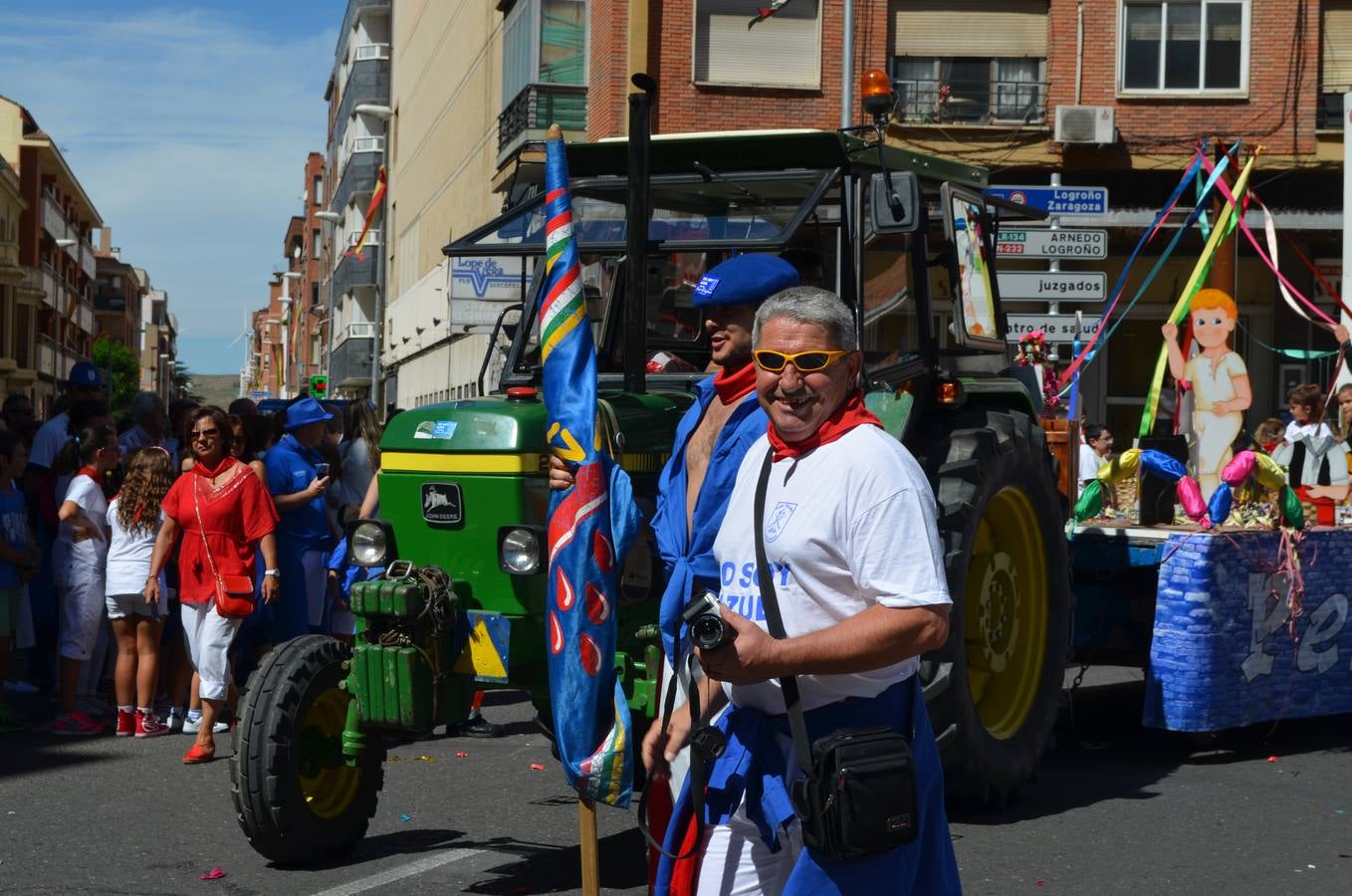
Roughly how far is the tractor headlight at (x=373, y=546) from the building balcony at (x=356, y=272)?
54.9 meters

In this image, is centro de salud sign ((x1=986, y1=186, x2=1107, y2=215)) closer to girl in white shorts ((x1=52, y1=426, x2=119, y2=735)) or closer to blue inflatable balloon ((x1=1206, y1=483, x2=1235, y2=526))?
blue inflatable balloon ((x1=1206, y1=483, x2=1235, y2=526))

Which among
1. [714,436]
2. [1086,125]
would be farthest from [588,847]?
[1086,125]

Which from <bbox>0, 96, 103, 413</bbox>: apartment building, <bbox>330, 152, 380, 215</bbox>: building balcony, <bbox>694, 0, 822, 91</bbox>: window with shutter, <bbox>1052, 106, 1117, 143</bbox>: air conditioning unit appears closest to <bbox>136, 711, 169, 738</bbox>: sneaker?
<bbox>1052, 106, 1117, 143</bbox>: air conditioning unit

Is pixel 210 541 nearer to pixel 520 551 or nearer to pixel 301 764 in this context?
pixel 301 764

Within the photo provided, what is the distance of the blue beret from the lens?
5.00 metres

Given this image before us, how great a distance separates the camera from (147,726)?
948 centimetres

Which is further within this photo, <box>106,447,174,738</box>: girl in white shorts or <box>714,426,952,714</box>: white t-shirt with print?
<box>106,447,174,738</box>: girl in white shorts

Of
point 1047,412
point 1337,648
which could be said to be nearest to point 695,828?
point 1337,648

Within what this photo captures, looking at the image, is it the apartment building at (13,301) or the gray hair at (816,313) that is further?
the apartment building at (13,301)

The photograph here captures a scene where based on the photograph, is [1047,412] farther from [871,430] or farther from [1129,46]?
[1129,46]

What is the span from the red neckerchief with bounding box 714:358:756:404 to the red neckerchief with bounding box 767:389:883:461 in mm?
1203

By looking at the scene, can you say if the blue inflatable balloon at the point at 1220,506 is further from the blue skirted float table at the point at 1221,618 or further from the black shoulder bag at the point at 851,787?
the black shoulder bag at the point at 851,787

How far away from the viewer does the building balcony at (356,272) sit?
2438 inches

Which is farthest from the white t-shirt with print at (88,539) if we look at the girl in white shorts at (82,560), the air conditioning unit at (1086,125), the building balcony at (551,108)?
the building balcony at (551,108)
